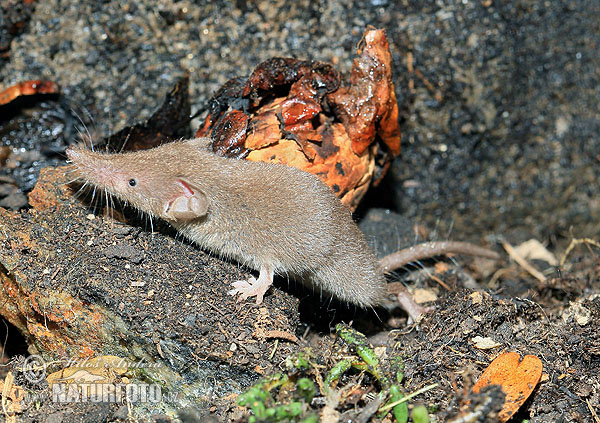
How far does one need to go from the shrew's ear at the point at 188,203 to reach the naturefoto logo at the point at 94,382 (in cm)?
89

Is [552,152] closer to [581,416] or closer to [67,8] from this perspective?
[581,416]

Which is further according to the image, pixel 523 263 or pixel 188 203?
pixel 523 263

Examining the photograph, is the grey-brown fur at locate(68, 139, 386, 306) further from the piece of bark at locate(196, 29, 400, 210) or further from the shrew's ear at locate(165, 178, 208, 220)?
the piece of bark at locate(196, 29, 400, 210)

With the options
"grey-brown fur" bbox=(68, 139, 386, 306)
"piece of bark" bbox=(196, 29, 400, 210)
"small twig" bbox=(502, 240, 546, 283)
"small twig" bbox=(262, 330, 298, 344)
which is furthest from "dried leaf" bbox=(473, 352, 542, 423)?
"small twig" bbox=(502, 240, 546, 283)

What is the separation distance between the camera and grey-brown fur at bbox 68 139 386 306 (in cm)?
350

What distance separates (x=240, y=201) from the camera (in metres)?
3.52

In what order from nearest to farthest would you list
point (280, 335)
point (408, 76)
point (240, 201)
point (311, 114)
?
1. point (280, 335)
2. point (240, 201)
3. point (311, 114)
4. point (408, 76)

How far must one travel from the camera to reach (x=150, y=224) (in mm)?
3703

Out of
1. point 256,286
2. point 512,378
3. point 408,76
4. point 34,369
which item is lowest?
point 512,378

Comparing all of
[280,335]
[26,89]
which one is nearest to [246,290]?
[280,335]

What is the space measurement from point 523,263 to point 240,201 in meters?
2.81

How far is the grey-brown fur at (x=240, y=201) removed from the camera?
350cm

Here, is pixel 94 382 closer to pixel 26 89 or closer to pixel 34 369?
pixel 34 369

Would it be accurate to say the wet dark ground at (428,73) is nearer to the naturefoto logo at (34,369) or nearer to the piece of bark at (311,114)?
the piece of bark at (311,114)
